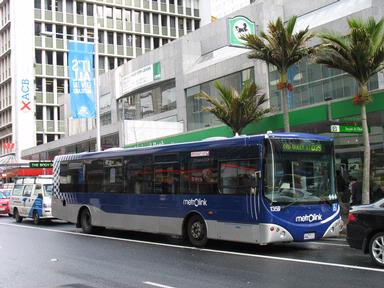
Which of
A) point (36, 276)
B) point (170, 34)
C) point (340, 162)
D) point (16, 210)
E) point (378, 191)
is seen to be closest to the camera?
point (36, 276)

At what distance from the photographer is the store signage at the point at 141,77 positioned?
3572cm

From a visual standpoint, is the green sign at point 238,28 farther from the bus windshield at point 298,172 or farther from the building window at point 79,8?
the building window at point 79,8

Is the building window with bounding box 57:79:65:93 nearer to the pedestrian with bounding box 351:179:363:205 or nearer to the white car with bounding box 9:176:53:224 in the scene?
the white car with bounding box 9:176:53:224

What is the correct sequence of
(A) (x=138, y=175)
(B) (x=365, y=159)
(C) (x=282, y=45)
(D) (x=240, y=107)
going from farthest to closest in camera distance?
1. (D) (x=240, y=107)
2. (C) (x=282, y=45)
3. (A) (x=138, y=175)
4. (B) (x=365, y=159)

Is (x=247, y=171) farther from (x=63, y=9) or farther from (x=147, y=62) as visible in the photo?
(x=63, y=9)

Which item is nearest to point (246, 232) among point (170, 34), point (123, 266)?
point (123, 266)

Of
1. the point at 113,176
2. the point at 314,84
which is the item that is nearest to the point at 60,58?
the point at 314,84

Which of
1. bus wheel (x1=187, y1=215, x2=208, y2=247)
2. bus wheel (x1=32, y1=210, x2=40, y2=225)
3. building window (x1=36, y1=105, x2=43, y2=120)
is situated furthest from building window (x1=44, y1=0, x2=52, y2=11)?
bus wheel (x1=187, y1=215, x2=208, y2=247)

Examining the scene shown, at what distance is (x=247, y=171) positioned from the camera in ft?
42.1

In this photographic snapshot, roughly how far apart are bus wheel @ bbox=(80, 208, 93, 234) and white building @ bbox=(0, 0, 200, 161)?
41.3m

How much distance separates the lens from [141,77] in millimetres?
37312

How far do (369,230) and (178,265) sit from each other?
379 cm

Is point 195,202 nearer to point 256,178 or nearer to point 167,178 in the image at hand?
point 167,178

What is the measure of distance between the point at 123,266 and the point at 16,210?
52.5ft
